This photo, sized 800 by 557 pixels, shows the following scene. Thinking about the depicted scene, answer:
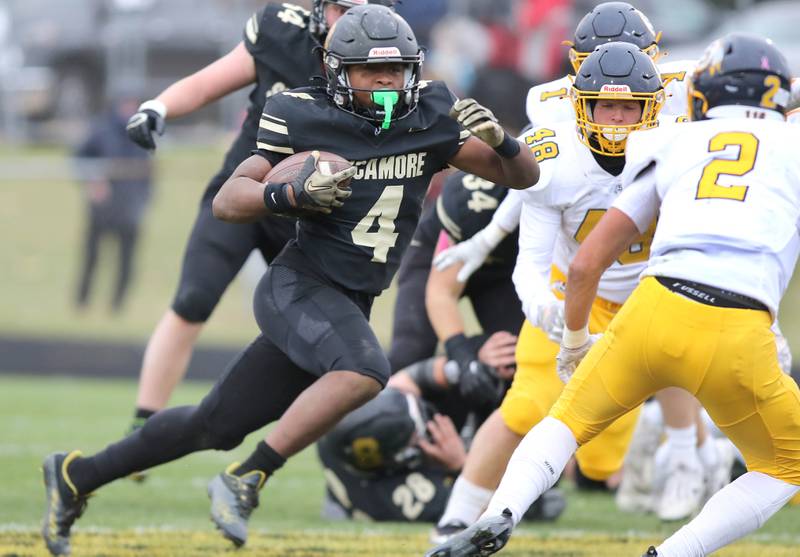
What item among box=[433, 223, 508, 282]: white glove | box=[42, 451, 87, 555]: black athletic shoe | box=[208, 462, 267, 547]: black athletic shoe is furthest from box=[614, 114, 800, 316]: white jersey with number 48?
box=[42, 451, 87, 555]: black athletic shoe

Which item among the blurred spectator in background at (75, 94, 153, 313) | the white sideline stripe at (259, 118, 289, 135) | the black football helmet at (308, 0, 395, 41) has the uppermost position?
the black football helmet at (308, 0, 395, 41)

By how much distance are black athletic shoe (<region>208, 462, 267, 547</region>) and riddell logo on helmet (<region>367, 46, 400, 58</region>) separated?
1.33 m

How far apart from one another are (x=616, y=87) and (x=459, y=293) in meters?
1.48

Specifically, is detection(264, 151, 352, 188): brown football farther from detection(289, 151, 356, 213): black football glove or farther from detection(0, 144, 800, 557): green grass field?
detection(0, 144, 800, 557): green grass field

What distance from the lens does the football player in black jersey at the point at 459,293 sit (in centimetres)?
506

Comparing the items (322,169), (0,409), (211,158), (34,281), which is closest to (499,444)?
(322,169)

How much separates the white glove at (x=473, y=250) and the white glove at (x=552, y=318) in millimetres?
643

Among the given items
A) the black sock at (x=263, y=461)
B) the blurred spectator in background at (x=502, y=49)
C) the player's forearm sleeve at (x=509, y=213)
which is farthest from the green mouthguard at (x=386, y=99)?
the blurred spectator in background at (x=502, y=49)

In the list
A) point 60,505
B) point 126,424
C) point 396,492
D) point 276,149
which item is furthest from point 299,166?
point 126,424

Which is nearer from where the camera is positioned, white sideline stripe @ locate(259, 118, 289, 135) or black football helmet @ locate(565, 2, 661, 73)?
white sideline stripe @ locate(259, 118, 289, 135)

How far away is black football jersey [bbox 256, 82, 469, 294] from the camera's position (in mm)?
3971

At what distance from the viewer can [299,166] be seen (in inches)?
152

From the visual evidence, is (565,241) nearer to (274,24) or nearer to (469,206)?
(469,206)

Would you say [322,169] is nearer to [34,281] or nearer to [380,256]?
[380,256]
